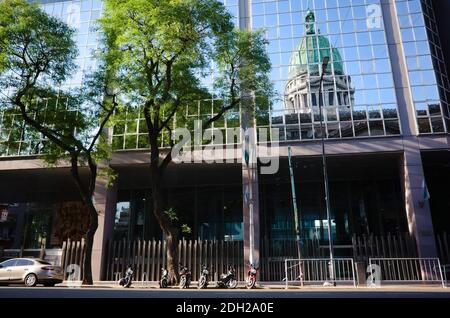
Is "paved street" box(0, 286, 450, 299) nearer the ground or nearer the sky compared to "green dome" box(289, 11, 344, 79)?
nearer the ground

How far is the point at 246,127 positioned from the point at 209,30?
23.4ft

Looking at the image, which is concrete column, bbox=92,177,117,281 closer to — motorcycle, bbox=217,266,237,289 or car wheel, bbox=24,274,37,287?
car wheel, bbox=24,274,37,287

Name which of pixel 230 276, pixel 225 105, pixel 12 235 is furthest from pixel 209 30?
pixel 12 235

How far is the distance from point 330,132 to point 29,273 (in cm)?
1776

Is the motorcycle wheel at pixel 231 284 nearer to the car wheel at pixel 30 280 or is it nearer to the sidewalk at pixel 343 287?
the sidewalk at pixel 343 287

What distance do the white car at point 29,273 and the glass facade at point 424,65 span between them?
21.3 meters

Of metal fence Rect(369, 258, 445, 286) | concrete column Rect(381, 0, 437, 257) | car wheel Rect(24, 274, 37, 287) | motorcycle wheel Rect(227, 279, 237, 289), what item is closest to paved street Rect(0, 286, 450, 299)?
car wheel Rect(24, 274, 37, 287)

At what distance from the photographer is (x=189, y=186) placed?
94.7ft

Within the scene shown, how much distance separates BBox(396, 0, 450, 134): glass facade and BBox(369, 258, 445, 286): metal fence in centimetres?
751

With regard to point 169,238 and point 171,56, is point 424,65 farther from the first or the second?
point 169,238

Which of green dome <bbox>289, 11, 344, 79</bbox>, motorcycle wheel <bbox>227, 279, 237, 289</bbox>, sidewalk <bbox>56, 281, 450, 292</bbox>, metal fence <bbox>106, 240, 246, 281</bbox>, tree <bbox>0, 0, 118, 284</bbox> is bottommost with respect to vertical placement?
sidewalk <bbox>56, 281, 450, 292</bbox>

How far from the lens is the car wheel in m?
16.2

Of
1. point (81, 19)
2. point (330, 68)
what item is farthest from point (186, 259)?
point (81, 19)

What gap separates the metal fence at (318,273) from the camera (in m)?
18.1
